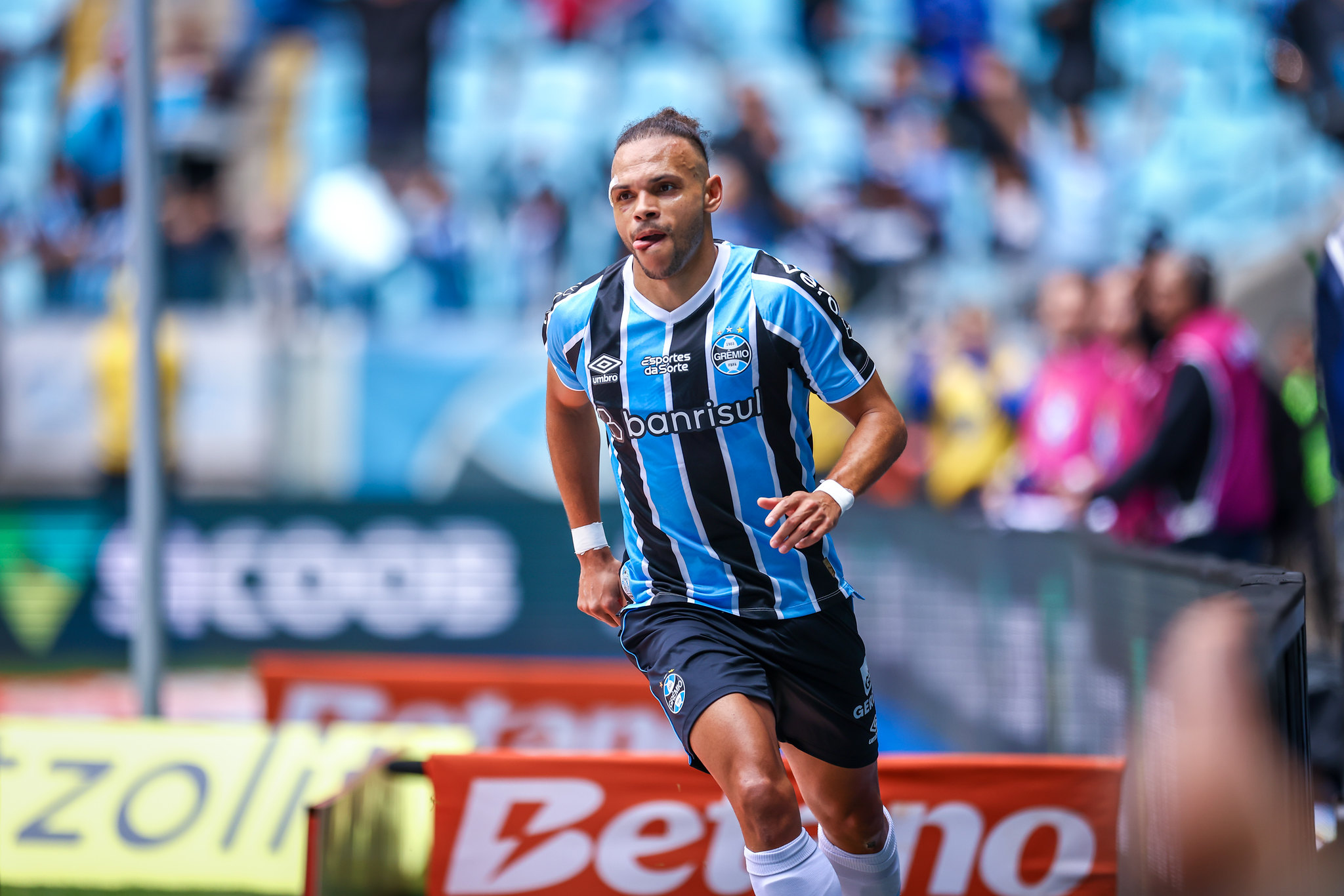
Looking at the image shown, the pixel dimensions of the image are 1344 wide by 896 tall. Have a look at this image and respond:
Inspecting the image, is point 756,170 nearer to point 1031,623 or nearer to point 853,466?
point 1031,623

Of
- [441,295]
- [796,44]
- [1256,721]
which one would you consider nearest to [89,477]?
[441,295]

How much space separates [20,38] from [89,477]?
5959 millimetres

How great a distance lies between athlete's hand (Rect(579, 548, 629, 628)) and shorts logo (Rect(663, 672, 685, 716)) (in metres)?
0.45

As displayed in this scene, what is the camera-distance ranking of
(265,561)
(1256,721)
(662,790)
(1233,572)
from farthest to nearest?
(265,561) < (662,790) < (1233,572) < (1256,721)

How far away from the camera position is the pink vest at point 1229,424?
6.52 meters

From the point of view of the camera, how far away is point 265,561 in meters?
Result: 11.6

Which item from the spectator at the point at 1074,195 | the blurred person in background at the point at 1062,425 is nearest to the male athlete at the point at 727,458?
the blurred person in background at the point at 1062,425

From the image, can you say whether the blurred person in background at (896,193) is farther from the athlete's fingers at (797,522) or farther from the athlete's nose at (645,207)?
the athlete's fingers at (797,522)

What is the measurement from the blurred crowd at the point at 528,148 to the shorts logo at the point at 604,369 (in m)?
9.15

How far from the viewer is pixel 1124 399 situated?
25.1 ft

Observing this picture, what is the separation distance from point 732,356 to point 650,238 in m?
0.39

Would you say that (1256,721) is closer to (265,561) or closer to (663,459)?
(663,459)

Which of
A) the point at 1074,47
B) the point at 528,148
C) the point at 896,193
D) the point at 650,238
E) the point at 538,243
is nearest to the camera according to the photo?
the point at 650,238

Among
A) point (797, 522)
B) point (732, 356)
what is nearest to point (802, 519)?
point (797, 522)
